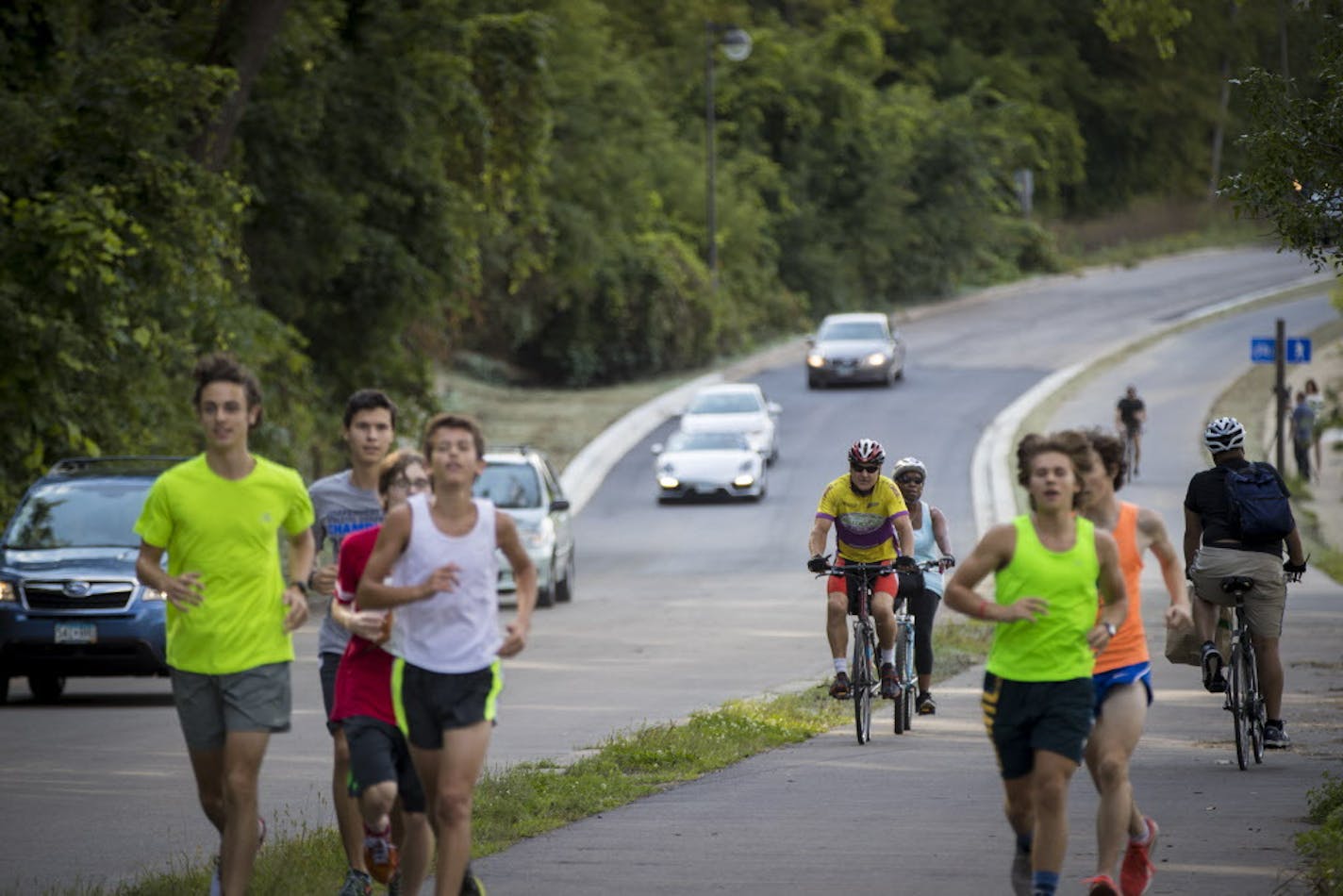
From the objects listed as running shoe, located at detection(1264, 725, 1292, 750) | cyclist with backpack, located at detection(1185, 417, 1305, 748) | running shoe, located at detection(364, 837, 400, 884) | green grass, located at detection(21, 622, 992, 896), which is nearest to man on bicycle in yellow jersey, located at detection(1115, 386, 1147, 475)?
green grass, located at detection(21, 622, 992, 896)

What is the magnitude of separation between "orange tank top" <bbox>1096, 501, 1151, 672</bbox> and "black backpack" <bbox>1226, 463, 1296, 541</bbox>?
4259 millimetres

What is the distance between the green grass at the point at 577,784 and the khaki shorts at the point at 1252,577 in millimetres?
2916

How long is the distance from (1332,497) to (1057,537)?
33.3m

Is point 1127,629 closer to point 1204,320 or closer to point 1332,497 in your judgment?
point 1332,497

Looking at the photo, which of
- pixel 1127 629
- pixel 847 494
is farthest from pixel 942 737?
pixel 1127 629

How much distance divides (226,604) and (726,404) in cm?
3579

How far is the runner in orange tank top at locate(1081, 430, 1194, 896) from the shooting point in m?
7.72

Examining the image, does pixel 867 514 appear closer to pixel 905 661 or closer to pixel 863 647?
pixel 863 647

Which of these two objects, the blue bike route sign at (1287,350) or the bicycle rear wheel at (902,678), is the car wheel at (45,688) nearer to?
the bicycle rear wheel at (902,678)

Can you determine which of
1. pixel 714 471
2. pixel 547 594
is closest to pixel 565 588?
pixel 547 594

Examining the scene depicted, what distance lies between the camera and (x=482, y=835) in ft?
32.6

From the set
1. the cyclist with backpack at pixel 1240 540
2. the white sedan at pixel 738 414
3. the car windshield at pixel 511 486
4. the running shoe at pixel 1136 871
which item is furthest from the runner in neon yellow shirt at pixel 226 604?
the white sedan at pixel 738 414

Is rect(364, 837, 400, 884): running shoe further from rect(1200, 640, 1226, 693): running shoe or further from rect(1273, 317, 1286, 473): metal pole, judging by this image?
rect(1273, 317, 1286, 473): metal pole

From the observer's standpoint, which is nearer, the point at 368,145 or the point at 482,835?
the point at 482,835
